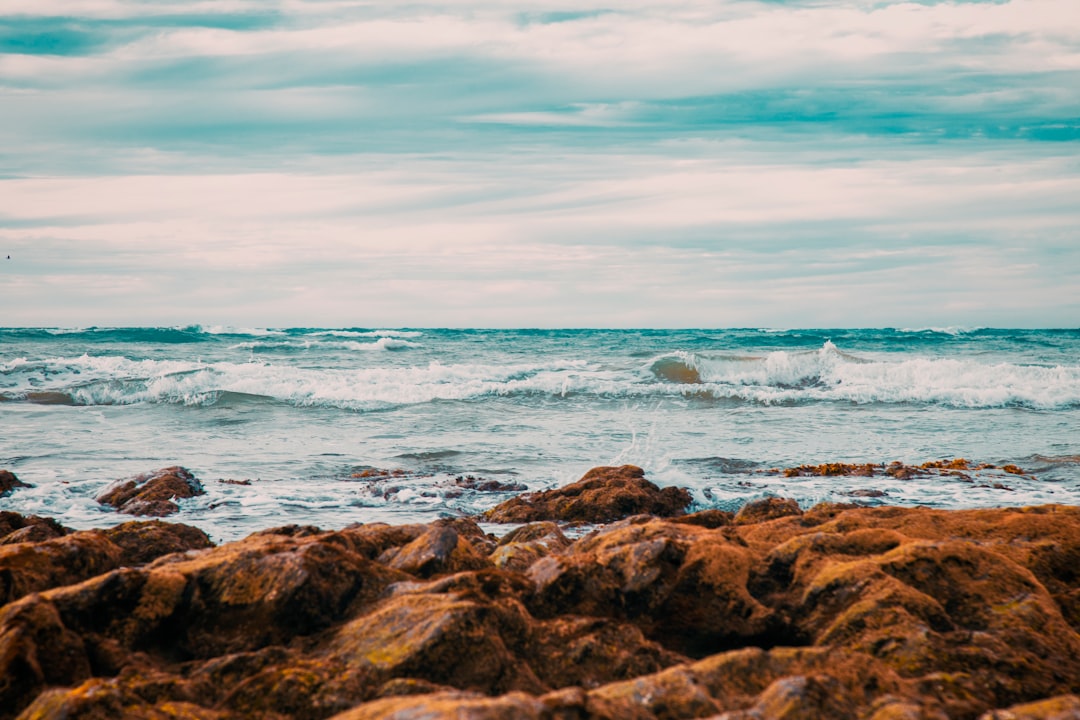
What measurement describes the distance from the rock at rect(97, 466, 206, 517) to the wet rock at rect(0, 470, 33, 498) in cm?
117

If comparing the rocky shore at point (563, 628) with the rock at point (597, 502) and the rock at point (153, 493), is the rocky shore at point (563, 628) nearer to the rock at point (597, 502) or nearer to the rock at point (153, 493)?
the rock at point (597, 502)

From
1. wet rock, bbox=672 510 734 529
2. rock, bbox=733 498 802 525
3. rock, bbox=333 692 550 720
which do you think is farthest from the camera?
rock, bbox=733 498 802 525

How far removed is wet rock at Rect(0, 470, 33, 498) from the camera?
363 inches

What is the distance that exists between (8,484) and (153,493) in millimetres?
1968

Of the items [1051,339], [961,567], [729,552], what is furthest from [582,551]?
[1051,339]

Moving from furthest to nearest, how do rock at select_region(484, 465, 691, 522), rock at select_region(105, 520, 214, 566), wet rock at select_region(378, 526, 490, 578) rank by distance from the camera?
rock at select_region(484, 465, 691, 522)
rock at select_region(105, 520, 214, 566)
wet rock at select_region(378, 526, 490, 578)

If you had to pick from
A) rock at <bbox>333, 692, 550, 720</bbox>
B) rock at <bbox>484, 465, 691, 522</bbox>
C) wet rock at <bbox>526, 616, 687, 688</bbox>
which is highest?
rock at <bbox>333, 692, 550, 720</bbox>

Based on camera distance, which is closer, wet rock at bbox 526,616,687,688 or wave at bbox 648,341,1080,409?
wet rock at bbox 526,616,687,688

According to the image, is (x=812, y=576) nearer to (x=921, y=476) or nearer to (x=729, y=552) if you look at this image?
(x=729, y=552)

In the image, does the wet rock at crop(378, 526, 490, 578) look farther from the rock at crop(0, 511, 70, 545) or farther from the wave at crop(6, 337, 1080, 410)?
the wave at crop(6, 337, 1080, 410)

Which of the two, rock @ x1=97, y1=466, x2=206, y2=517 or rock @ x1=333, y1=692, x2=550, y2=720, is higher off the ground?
rock @ x1=333, y1=692, x2=550, y2=720

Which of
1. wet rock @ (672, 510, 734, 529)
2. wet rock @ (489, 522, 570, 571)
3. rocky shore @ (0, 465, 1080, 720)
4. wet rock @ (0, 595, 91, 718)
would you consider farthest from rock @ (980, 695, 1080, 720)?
wet rock @ (0, 595, 91, 718)

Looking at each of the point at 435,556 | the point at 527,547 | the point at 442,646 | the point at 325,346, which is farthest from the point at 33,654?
the point at 325,346

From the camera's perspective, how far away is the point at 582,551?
4.44 m
